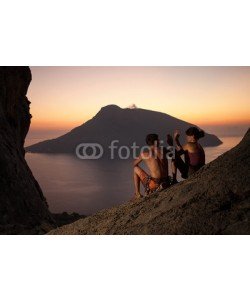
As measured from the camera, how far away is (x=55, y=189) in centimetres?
1716

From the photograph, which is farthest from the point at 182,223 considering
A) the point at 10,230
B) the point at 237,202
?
the point at 10,230

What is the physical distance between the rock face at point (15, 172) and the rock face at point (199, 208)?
3904mm

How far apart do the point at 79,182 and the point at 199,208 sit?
14.2 meters

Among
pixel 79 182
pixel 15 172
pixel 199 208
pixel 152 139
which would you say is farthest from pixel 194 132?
pixel 79 182

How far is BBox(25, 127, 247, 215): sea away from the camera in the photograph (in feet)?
53.1

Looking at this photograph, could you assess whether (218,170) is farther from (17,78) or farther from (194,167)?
(17,78)

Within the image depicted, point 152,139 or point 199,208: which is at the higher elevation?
point 152,139

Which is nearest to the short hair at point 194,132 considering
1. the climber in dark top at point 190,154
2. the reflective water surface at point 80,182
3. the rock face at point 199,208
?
the climber in dark top at point 190,154

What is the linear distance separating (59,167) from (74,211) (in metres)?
2.19

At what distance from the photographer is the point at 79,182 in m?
18.7

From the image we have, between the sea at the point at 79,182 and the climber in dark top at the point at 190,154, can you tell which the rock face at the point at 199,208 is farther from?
the sea at the point at 79,182

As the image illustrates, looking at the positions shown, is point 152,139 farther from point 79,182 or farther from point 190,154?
point 79,182

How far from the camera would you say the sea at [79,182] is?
16188 millimetres

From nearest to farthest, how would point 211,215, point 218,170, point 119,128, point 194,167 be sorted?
point 211,215
point 218,170
point 194,167
point 119,128
